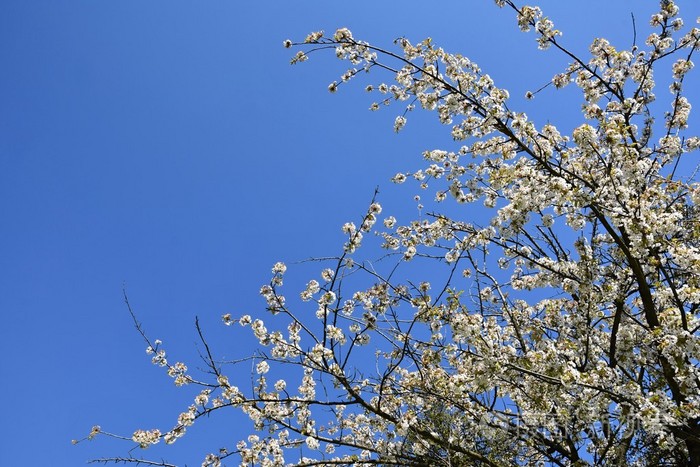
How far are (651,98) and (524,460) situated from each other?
482cm

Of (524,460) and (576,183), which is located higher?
(576,183)

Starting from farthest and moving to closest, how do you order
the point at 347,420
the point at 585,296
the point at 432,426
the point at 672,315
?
1. the point at 347,420
2. the point at 432,426
3. the point at 585,296
4. the point at 672,315

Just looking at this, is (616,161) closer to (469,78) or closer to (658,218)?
(658,218)

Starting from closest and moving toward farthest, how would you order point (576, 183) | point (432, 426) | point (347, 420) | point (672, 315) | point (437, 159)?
point (672, 315) → point (576, 183) → point (432, 426) → point (437, 159) → point (347, 420)

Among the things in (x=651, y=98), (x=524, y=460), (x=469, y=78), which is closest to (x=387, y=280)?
(x=469, y=78)

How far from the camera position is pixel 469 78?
5.33m

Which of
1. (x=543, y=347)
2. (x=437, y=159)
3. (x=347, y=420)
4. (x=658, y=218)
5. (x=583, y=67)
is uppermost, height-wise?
(x=583, y=67)

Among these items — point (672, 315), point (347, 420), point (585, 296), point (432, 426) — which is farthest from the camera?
point (347, 420)

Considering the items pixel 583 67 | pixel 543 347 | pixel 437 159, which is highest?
pixel 583 67

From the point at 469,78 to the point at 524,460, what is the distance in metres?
4.72

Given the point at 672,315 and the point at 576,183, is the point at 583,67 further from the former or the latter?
the point at 672,315

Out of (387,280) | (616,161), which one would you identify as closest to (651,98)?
(616,161)

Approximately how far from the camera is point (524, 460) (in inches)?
239

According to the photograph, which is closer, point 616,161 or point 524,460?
point 616,161
